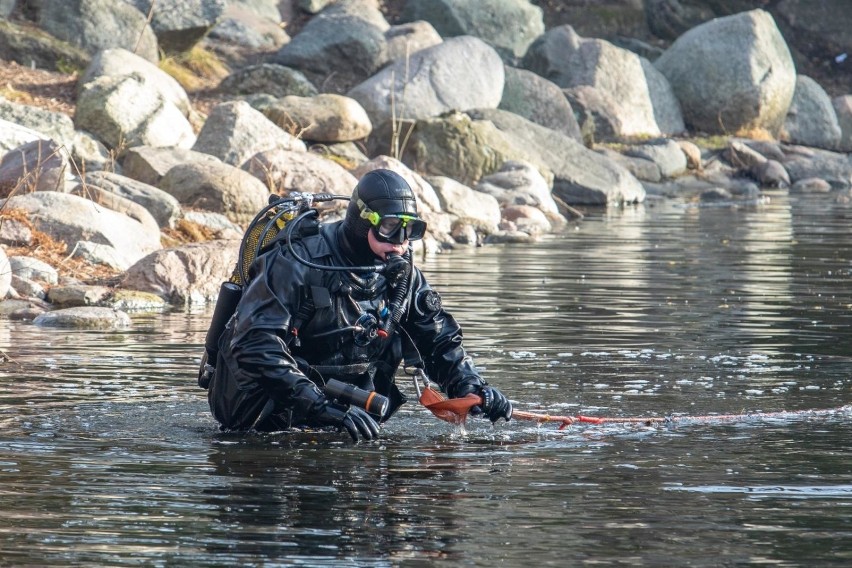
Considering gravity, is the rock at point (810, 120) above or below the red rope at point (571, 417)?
above

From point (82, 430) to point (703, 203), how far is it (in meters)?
23.4

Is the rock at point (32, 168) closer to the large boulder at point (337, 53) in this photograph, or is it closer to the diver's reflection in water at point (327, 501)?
the diver's reflection in water at point (327, 501)

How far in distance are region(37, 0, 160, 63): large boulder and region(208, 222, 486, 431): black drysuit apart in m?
19.7

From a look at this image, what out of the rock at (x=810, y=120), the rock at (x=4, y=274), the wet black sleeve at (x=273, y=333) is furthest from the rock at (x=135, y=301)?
the rock at (x=810, y=120)

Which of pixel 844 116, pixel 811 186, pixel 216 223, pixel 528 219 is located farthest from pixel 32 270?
pixel 844 116

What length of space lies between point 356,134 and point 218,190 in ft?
25.0

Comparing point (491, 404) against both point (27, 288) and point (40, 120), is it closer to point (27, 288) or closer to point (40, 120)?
point (27, 288)

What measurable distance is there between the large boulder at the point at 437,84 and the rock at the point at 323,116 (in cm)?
180

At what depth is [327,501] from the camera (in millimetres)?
6254

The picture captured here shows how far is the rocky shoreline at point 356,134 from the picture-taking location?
1490 cm

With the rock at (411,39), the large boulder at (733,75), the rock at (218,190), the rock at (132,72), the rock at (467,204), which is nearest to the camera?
the rock at (218,190)

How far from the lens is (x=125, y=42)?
26656mm

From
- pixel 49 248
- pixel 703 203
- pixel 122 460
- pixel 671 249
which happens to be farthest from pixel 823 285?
pixel 703 203

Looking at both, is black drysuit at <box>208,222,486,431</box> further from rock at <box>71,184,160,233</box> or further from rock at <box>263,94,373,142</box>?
rock at <box>263,94,373,142</box>
